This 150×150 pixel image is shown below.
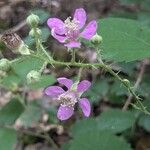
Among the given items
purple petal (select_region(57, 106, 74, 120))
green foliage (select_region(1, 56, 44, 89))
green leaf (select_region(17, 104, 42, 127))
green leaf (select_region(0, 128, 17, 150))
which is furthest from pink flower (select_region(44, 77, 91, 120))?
green leaf (select_region(17, 104, 42, 127))

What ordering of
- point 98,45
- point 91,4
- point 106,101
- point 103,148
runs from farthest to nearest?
1. point 91,4
2. point 106,101
3. point 103,148
4. point 98,45

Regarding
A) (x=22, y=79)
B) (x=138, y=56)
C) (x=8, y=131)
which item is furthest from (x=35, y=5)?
(x=138, y=56)

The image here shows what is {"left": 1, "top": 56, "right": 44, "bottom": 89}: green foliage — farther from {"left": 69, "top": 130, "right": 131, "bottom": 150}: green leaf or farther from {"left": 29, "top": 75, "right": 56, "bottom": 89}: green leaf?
{"left": 69, "top": 130, "right": 131, "bottom": 150}: green leaf

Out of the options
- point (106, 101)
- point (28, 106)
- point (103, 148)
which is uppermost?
point (103, 148)

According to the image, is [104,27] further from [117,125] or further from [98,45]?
[117,125]

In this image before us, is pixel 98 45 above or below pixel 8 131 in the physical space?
above

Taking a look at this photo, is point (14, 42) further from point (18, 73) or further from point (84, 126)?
point (84, 126)
